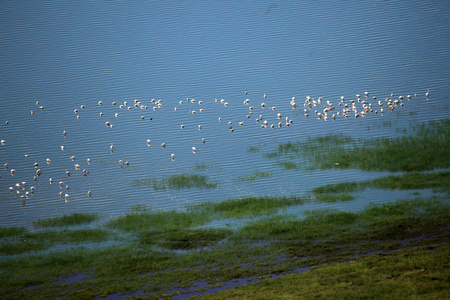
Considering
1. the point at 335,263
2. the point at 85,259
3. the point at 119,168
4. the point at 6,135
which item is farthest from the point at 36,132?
the point at 335,263

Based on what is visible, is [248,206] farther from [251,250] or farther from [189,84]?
[189,84]

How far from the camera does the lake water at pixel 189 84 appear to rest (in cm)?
2059

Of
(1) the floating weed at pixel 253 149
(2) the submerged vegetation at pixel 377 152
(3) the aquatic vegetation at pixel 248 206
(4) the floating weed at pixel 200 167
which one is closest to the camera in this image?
(3) the aquatic vegetation at pixel 248 206

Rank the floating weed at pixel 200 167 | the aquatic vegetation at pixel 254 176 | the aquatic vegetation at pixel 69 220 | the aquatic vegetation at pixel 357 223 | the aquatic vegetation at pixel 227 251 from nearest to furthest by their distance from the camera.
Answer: the aquatic vegetation at pixel 227 251 → the aquatic vegetation at pixel 357 223 → the aquatic vegetation at pixel 69 220 → the aquatic vegetation at pixel 254 176 → the floating weed at pixel 200 167

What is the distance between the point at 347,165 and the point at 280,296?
34.6 ft

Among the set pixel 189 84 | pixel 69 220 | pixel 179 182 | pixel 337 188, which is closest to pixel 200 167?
pixel 179 182

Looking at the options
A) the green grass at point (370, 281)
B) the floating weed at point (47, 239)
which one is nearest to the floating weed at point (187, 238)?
the floating weed at point (47, 239)

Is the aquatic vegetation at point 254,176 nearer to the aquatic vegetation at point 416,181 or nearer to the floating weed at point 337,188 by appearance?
the floating weed at point 337,188

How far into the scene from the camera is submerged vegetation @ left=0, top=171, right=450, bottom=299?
34.4ft

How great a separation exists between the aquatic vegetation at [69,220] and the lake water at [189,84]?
23.1 inches

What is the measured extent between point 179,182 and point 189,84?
42.0 ft

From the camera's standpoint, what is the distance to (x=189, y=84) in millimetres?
31875

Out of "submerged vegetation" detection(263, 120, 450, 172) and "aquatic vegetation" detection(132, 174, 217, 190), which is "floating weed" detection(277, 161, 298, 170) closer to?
"submerged vegetation" detection(263, 120, 450, 172)

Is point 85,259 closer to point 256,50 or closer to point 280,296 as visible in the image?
point 280,296
